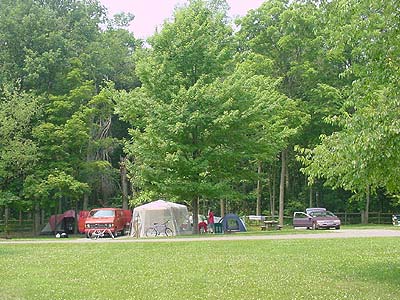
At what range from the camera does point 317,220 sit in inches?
1447

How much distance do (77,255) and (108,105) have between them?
2608cm

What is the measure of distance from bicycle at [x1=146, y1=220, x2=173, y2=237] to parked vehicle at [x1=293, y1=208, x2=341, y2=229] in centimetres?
1030

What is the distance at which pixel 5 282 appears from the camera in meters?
12.3

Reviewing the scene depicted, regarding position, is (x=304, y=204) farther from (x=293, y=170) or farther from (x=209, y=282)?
(x=209, y=282)

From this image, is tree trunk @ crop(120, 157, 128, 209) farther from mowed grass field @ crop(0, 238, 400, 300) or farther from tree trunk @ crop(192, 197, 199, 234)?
mowed grass field @ crop(0, 238, 400, 300)

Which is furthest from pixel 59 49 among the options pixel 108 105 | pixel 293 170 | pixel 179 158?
pixel 293 170

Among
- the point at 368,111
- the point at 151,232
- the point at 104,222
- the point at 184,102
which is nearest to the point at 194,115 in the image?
the point at 184,102

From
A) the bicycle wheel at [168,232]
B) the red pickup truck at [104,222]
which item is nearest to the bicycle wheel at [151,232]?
the bicycle wheel at [168,232]

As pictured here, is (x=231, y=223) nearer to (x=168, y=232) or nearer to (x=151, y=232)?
(x=168, y=232)

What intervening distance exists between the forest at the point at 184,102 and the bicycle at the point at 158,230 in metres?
1.68

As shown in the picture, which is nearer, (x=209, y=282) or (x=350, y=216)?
(x=209, y=282)

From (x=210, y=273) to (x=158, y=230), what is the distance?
65.4 ft

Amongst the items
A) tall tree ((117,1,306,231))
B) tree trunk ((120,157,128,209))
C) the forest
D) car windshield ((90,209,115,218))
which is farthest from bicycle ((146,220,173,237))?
tree trunk ((120,157,128,209))

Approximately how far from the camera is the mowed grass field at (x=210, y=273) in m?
10.5
